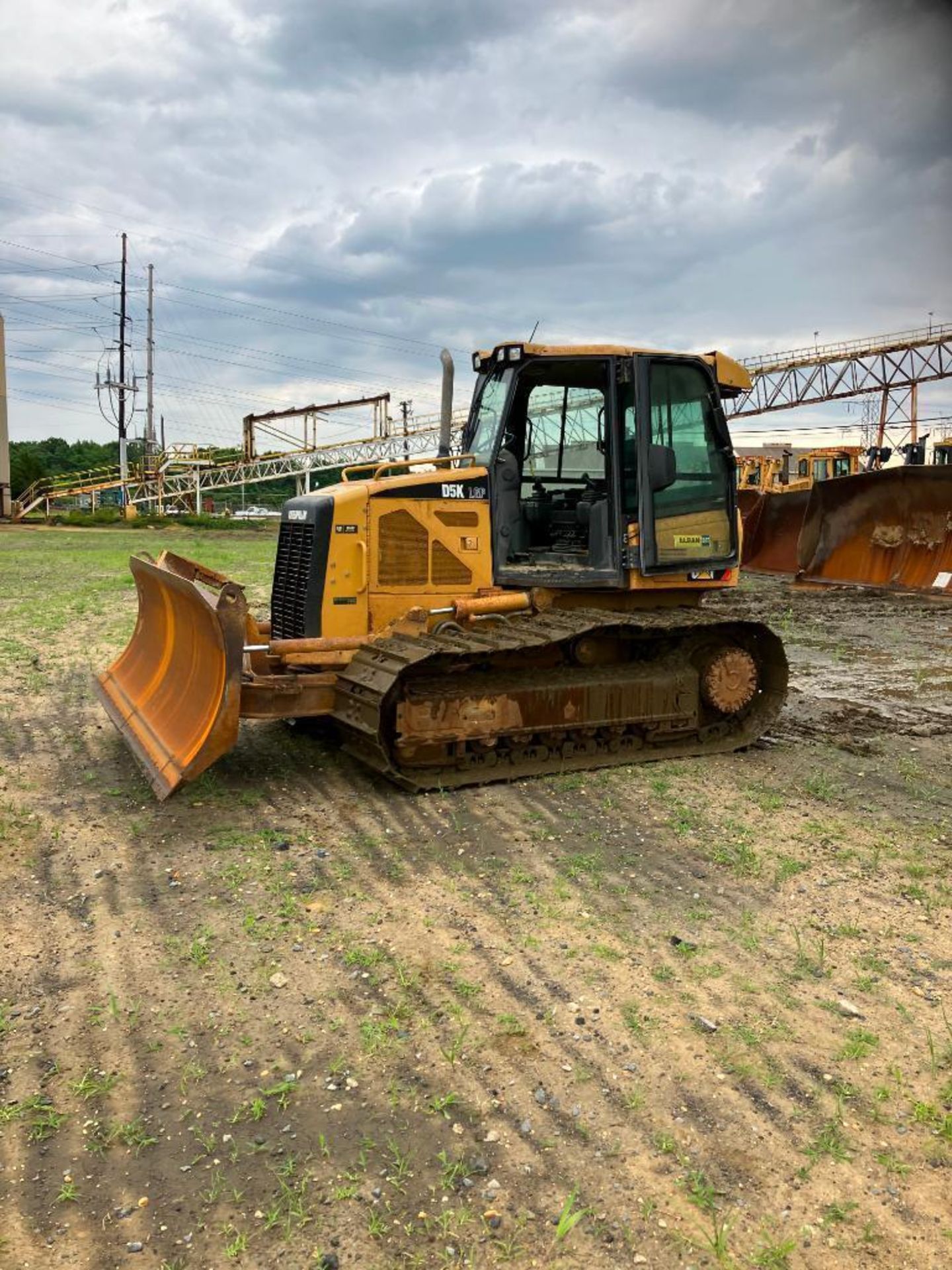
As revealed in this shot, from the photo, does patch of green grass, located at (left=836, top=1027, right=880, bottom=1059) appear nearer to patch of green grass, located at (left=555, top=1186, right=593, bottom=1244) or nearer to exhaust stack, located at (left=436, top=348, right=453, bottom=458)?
patch of green grass, located at (left=555, top=1186, right=593, bottom=1244)

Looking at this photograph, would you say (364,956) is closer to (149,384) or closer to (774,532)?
(774,532)

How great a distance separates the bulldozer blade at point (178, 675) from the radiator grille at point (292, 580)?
0.48m

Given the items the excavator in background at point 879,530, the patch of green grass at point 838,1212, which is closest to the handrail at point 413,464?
the patch of green grass at point 838,1212

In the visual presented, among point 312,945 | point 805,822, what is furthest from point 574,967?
point 805,822

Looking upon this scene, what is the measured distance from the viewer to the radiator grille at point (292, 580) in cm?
645

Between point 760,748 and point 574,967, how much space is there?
3.53 meters

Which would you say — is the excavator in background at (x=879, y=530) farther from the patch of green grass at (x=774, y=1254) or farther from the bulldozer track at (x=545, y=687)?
the patch of green grass at (x=774, y=1254)

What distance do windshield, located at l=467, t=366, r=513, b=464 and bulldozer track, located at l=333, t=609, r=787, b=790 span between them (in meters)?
1.24

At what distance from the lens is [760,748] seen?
6.89m

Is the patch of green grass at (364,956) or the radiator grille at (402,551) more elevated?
the radiator grille at (402,551)

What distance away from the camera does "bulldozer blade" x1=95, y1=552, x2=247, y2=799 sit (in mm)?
5430

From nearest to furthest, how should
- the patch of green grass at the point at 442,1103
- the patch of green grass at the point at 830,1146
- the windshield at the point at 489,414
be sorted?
the patch of green grass at the point at 830,1146, the patch of green grass at the point at 442,1103, the windshield at the point at 489,414

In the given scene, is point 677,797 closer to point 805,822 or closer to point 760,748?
point 805,822

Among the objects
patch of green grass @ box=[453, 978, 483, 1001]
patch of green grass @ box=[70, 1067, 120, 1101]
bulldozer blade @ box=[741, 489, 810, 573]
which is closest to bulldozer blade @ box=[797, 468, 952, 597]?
bulldozer blade @ box=[741, 489, 810, 573]
